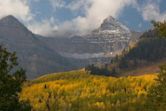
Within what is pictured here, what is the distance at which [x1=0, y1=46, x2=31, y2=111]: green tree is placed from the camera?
1855 inches

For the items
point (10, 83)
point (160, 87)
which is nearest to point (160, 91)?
point (160, 87)

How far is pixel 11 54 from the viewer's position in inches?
1944

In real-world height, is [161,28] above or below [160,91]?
above

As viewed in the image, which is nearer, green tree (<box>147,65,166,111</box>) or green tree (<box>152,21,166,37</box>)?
green tree (<box>152,21,166,37</box>)

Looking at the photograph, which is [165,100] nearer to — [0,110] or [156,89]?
[156,89]

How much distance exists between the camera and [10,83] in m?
47.9

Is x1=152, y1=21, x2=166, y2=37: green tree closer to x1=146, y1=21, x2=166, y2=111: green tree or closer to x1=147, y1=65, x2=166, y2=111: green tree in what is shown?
x1=146, y1=21, x2=166, y2=111: green tree

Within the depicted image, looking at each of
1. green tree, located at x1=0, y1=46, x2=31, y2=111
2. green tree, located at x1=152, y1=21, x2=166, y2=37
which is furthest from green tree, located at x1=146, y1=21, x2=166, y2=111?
green tree, located at x1=0, y1=46, x2=31, y2=111

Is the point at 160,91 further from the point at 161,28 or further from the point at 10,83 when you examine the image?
the point at 10,83

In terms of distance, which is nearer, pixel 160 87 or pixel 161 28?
pixel 161 28

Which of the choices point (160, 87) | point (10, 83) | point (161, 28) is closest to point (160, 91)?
point (160, 87)

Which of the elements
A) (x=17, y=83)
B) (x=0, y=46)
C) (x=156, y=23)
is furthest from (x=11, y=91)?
(x=156, y=23)

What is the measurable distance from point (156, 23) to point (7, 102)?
1643 cm

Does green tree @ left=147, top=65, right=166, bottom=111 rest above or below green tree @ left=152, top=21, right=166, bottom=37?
below
